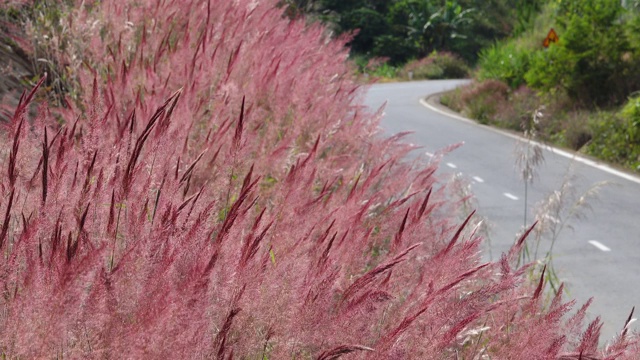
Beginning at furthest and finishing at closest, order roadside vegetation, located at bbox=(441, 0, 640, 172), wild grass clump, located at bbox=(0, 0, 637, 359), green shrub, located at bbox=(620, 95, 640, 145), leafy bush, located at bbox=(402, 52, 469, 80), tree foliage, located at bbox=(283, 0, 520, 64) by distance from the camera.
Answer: tree foliage, located at bbox=(283, 0, 520, 64), leafy bush, located at bbox=(402, 52, 469, 80), roadside vegetation, located at bbox=(441, 0, 640, 172), green shrub, located at bbox=(620, 95, 640, 145), wild grass clump, located at bbox=(0, 0, 637, 359)

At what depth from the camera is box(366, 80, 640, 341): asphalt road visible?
8.82m

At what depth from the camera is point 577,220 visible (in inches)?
482

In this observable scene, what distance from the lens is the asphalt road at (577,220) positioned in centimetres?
882

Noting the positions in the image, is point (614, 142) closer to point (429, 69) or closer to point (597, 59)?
point (597, 59)

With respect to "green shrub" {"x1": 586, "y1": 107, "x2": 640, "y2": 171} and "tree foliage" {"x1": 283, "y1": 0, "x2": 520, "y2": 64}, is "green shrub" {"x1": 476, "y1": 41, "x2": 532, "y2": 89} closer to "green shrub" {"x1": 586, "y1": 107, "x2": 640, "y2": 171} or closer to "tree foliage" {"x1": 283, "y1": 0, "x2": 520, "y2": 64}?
"green shrub" {"x1": 586, "y1": 107, "x2": 640, "y2": 171}

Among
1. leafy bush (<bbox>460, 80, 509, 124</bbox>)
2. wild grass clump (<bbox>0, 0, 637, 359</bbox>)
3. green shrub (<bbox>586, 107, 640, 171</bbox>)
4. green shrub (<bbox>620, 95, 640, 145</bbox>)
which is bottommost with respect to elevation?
leafy bush (<bbox>460, 80, 509, 124</bbox>)

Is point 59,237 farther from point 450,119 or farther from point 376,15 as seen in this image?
point 376,15

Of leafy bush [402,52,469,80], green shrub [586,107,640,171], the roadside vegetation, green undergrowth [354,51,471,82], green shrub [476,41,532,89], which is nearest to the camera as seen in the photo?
green shrub [586,107,640,171]

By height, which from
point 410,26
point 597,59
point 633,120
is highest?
point 597,59

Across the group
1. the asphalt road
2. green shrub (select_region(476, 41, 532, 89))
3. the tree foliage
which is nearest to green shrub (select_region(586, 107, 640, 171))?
the asphalt road

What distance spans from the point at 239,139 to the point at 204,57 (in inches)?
50.3

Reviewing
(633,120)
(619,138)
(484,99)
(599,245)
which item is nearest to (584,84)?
(484,99)

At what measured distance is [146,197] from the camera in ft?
6.25

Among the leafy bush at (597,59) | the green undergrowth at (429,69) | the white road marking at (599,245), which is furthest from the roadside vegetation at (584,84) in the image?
the green undergrowth at (429,69)
